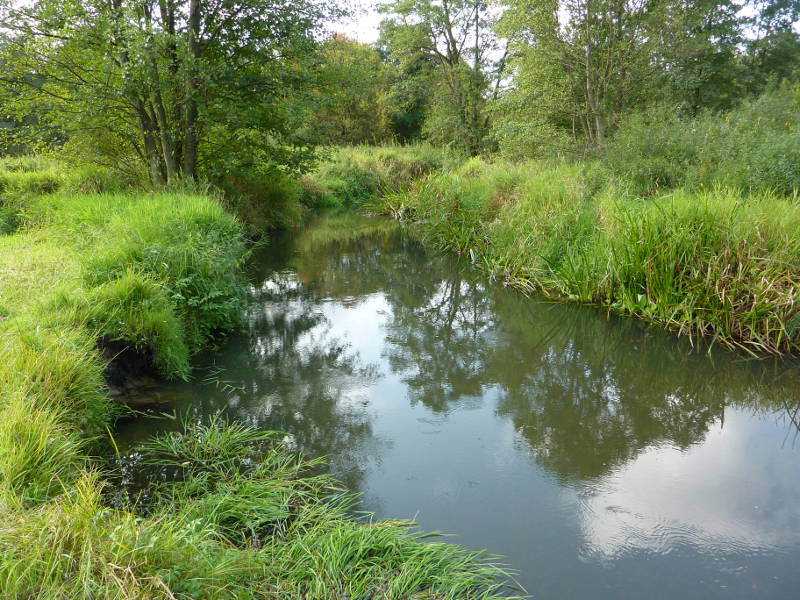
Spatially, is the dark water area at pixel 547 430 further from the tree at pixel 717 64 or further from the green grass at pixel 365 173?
the tree at pixel 717 64

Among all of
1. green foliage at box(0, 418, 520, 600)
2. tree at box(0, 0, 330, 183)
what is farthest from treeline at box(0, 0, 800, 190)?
green foliage at box(0, 418, 520, 600)

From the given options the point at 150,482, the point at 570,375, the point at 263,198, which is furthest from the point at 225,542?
the point at 263,198

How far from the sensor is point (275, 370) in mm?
5258

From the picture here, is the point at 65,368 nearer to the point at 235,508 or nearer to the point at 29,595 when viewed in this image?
the point at 235,508

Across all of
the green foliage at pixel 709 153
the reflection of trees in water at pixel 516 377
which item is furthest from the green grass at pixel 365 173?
the reflection of trees in water at pixel 516 377

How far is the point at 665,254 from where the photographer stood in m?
5.86

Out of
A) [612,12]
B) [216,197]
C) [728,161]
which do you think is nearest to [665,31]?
[612,12]

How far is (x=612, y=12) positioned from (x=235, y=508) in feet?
45.6

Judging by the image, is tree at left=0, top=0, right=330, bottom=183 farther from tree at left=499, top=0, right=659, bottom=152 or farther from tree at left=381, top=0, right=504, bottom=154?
tree at left=381, top=0, right=504, bottom=154

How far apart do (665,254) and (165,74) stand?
25.8 feet

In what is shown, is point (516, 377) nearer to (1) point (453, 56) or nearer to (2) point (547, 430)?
(2) point (547, 430)

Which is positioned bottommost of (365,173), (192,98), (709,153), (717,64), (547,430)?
(547,430)

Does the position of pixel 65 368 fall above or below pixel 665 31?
below

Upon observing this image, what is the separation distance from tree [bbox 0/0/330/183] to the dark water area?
451 cm
